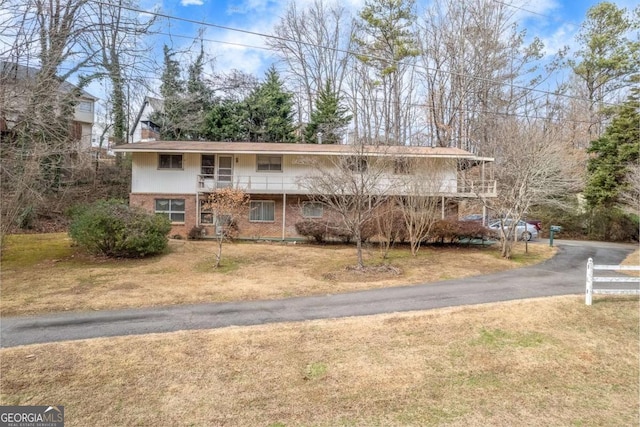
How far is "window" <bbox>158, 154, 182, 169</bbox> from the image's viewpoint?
19922mm

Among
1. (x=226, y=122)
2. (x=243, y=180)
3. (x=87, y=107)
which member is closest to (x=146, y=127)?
(x=87, y=107)

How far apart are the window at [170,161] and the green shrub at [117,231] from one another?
6.94 metres

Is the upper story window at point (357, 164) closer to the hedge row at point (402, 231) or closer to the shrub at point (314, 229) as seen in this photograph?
the hedge row at point (402, 231)

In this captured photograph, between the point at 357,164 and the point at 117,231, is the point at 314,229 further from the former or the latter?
the point at 117,231

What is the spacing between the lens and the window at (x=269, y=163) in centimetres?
2044

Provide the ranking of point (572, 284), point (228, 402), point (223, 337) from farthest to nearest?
point (572, 284) < point (223, 337) < point (228, 402)

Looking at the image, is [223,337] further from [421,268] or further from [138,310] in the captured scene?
[421,268]

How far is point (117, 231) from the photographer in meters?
12.4

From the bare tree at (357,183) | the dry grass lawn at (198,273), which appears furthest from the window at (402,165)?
the dry grass lawn at (198,273)

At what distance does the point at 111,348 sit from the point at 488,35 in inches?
1269

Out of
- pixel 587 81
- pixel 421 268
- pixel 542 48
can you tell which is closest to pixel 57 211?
pixel 421 268

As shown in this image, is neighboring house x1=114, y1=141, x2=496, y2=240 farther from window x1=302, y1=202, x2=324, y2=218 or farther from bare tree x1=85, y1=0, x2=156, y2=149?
bare tree x1=85, y1=0, x2=156, y2=149

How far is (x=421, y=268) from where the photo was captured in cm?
1248
